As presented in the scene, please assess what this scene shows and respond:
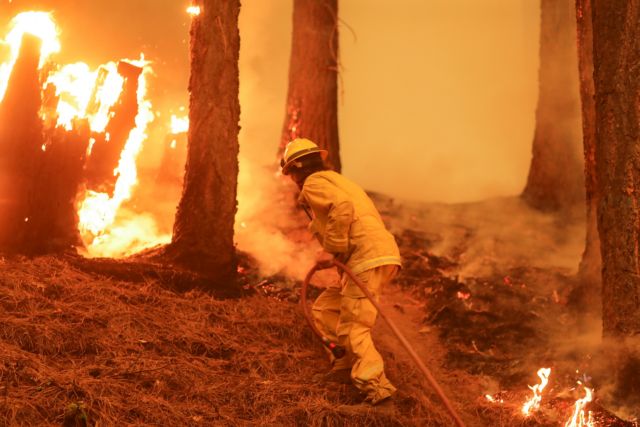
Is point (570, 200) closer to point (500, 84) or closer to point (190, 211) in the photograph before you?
point (190, 211)

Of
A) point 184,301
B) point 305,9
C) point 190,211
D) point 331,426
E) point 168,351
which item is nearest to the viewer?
point 331,426

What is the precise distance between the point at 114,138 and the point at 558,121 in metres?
7.29

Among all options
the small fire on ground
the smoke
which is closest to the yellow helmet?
the small fire on ground

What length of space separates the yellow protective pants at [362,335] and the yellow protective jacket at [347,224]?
12 cm

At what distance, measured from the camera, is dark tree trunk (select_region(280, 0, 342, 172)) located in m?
10.5

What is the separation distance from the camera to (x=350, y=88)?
87.5ft

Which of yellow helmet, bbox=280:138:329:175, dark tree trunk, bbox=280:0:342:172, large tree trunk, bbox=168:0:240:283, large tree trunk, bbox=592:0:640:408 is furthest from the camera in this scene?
dark tree trunk, bbox=280:0:342:172

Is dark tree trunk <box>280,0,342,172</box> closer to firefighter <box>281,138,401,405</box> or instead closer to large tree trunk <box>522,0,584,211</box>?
large tree trunk <box>522,0,584,211</box>

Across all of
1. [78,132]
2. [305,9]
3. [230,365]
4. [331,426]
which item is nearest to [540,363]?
[331,426]

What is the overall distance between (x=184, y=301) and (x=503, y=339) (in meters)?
3.56

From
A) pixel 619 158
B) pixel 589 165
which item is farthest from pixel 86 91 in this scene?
pixel 619 158

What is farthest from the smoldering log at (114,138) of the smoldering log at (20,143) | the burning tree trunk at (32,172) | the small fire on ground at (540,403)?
the small fire on ground at (540,403)

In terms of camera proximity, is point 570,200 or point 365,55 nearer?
point 570,200

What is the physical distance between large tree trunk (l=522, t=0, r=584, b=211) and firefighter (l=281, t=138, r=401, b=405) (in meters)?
6.35
